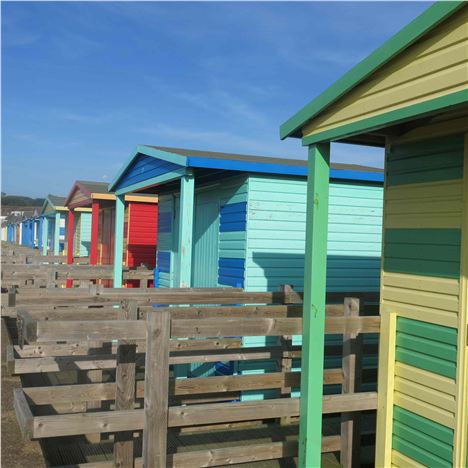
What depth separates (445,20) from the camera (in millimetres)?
2957

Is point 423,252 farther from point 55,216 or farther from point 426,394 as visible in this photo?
point 55,216

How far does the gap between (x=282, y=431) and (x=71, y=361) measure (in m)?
2.46

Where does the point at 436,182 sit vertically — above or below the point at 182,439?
above

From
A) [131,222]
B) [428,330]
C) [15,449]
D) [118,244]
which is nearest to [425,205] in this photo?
[428,330]

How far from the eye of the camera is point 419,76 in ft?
10.4

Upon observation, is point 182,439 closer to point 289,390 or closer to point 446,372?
point 289,390

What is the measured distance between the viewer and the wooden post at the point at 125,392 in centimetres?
441

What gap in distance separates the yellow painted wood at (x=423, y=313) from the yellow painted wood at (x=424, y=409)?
0.60 meters

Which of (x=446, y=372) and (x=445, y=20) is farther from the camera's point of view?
(x=446, y=372)

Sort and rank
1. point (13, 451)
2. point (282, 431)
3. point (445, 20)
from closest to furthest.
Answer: point (445, 20), point (13, 451), point (282, 431)

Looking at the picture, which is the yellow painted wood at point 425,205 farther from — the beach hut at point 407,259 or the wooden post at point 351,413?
the wooden post at point 351,413

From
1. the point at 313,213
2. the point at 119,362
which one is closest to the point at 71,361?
the point at 119,362

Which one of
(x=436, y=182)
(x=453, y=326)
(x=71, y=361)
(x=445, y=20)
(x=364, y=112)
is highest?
(x=445, y=20)

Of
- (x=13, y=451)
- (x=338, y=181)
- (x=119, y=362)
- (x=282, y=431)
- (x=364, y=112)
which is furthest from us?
(x=338, y=181)
